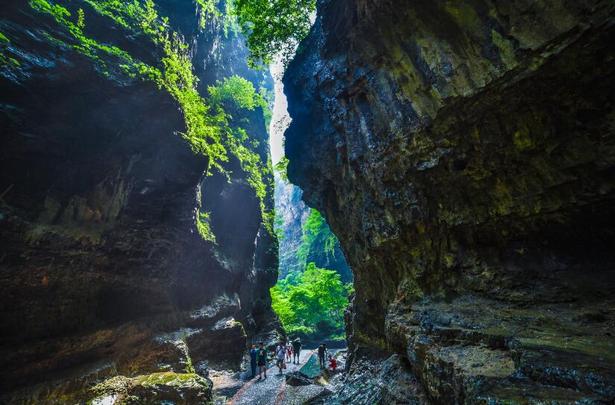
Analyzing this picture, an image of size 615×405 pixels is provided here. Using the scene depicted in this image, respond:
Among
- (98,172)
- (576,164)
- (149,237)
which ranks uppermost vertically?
(98,172)

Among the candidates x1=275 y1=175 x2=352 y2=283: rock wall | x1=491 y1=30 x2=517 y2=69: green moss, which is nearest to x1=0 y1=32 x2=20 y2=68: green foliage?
x1=491 y1=30 x2=517 y2=69: green moss

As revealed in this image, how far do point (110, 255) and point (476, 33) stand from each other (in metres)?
15.3

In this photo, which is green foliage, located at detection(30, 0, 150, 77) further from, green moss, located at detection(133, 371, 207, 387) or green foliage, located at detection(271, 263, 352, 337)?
green foliage, located at detection(271, 263, 352, 337)

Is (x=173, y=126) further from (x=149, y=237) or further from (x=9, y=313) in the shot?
(x=9, y=313)

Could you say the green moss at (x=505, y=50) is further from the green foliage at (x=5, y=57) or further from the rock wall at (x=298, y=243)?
the rock wall at (x=298, y=243)

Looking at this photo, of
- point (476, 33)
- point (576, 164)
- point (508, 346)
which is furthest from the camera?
point (476, 33)

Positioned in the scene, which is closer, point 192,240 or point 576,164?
point 576,164

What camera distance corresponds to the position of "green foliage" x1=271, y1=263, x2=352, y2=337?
34281mm

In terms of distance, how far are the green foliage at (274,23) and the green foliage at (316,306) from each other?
24468 millimetres

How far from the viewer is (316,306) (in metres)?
34.4

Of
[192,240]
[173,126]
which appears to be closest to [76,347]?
[192,240]

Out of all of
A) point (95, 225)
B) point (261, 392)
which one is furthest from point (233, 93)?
point (261, 392)

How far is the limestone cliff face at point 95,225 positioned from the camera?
35.7 feet

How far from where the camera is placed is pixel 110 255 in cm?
1352
